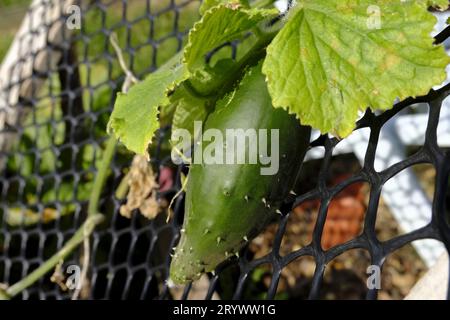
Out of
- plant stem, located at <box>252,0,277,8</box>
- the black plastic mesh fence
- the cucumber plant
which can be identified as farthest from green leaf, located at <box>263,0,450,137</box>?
the black plastic mesh fence

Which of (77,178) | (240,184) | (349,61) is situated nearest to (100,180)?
(77,178)

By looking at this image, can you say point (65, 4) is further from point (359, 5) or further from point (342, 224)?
point (359, 5)

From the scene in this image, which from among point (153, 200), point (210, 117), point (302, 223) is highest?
point (210, 117)

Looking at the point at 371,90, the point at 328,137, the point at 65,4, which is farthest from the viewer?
the point at 65,4

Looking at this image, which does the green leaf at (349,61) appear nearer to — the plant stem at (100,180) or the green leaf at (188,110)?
the green leaf at (188,110)

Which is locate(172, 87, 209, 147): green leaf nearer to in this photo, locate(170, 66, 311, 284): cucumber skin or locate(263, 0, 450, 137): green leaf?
locate(170, 66, 311, 284): cucumber skin

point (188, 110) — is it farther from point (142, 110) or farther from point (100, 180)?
point (100, 180)
